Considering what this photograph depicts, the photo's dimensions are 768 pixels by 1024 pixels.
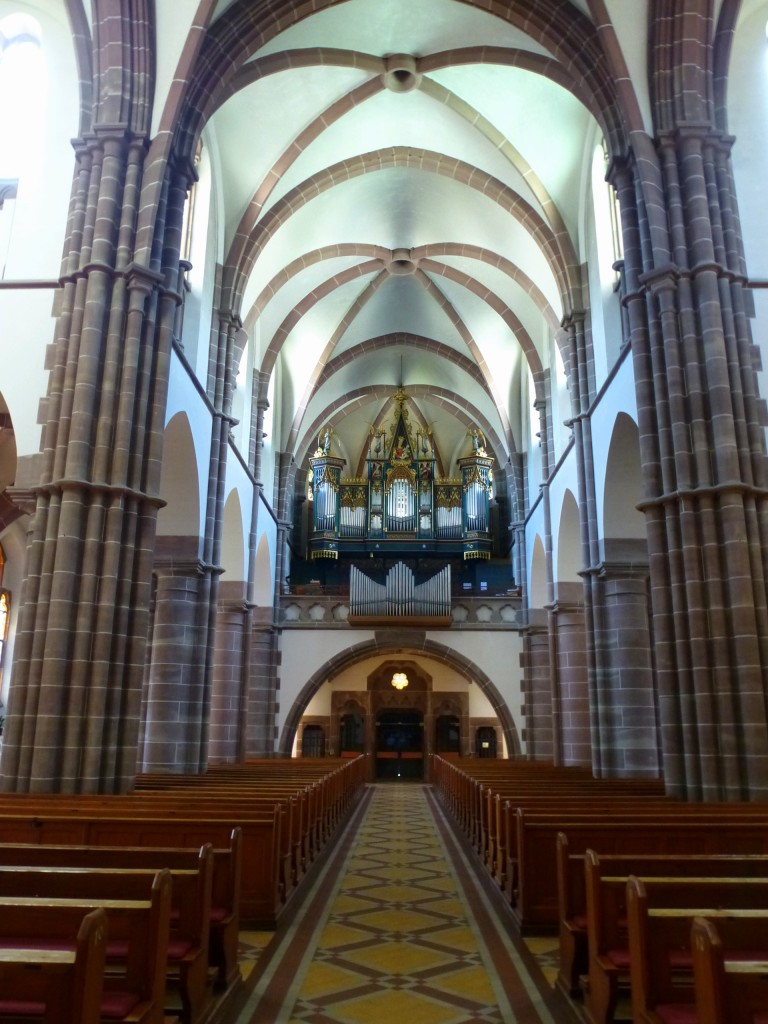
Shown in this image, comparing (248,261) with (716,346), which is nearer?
(716,346)

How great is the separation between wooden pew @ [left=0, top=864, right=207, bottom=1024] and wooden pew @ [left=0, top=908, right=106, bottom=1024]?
0.73m

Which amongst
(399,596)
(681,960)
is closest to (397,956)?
(681,960)

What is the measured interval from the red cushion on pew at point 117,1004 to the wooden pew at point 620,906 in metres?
2.16

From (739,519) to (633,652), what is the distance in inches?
206

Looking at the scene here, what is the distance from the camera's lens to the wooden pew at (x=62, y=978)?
2.54 meters

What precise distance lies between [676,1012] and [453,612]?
2355 centimetres

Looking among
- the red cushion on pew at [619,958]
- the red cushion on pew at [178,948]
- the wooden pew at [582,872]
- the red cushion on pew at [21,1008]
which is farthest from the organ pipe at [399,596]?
the red cushion on pew at [21,1008]

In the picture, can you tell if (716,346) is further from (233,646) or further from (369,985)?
(233,646)

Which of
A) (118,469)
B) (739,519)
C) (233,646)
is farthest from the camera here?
(233,646)

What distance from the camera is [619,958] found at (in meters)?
4.18

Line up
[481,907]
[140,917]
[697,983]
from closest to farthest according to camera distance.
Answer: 1. [697,983]
2. [140,917]
3. [481,907]

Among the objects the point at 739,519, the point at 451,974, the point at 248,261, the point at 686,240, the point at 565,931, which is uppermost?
the point at 248,261

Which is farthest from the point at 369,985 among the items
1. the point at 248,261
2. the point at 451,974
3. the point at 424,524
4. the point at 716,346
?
the point at 424,524

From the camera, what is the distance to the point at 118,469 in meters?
10.9
